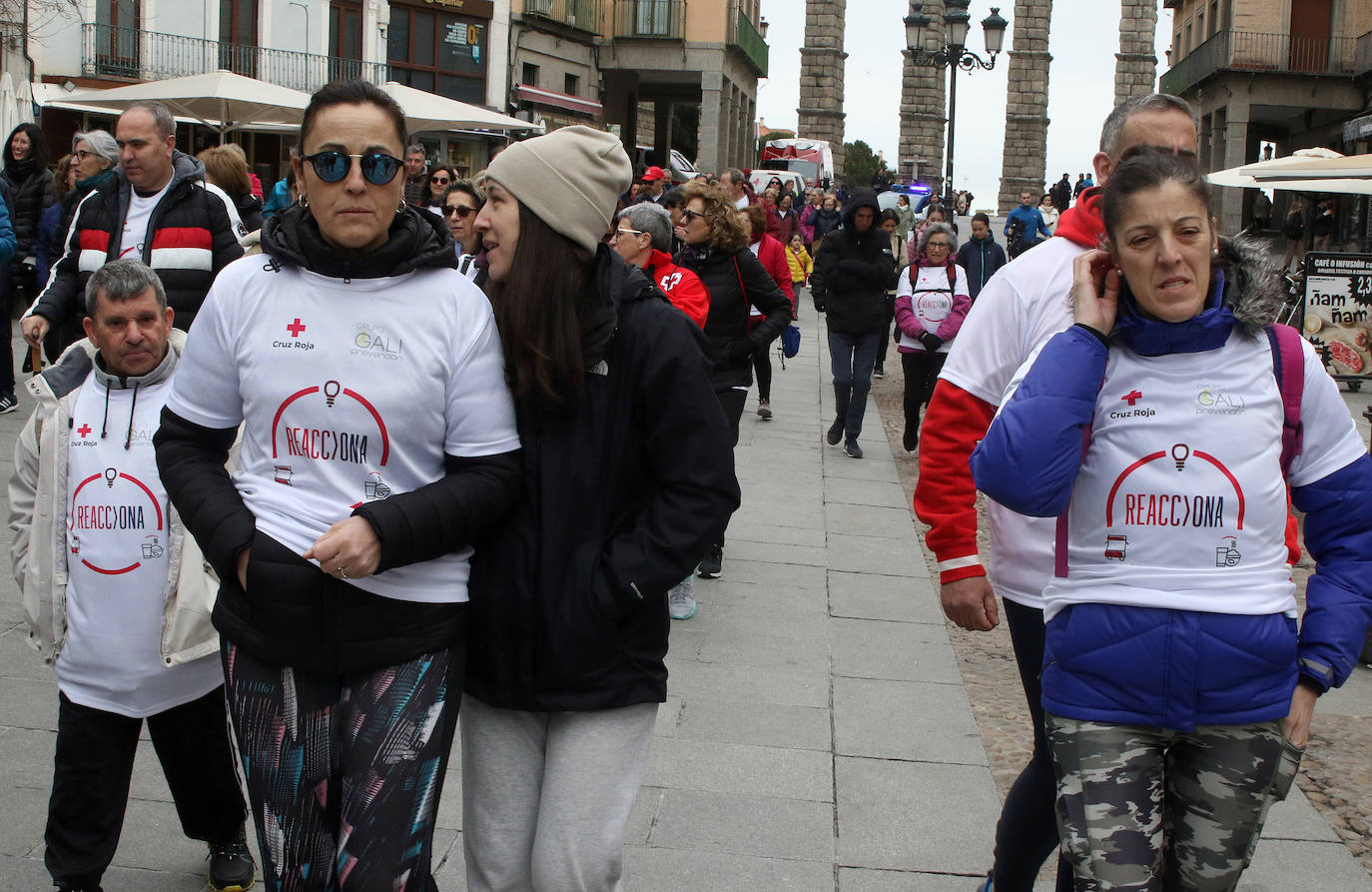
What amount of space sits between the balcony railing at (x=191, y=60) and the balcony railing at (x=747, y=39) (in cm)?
1244

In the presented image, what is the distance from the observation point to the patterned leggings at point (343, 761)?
2.63 meters

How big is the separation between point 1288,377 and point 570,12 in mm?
38808

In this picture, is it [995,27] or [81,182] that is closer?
[81,182]

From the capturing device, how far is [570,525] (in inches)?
106

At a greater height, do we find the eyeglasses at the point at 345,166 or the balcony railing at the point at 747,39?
the balcony railing at the point at 747,39

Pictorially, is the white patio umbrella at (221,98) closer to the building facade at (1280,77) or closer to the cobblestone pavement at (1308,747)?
the cobblestone pavement at (1308,747)

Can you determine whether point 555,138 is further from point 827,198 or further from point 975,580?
point 827,198

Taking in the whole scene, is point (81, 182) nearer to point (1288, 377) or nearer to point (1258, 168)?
point (1288, 377)

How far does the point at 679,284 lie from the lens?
674 cm

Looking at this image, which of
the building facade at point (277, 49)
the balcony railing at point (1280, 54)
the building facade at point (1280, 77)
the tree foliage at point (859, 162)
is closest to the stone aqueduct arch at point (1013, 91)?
the tree foliage at point (859, 162)

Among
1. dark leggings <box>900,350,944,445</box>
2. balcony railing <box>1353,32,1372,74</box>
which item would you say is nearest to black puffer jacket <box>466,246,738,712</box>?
dark leggings <box>900,350,944,445</box>

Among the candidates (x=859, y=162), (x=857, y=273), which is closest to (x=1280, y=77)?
(x=857, y=273)

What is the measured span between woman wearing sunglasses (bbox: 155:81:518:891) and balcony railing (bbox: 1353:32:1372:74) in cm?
3849

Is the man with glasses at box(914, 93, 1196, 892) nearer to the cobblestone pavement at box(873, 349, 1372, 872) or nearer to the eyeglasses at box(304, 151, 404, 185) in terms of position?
the cobblestone pavement at box(873, 349, 1372, 872)
